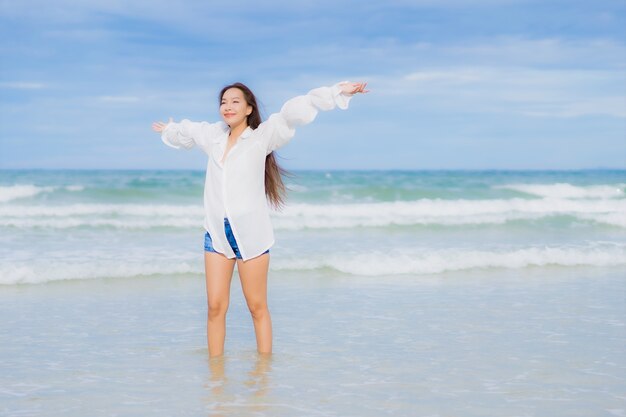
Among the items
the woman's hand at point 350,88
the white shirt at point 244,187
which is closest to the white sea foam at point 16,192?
the white shirt at point 244,187

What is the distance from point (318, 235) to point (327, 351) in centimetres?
1018

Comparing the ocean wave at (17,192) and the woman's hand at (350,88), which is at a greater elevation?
the woman's hand at (350,88)

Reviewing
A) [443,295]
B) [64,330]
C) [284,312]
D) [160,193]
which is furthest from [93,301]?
[160,193]

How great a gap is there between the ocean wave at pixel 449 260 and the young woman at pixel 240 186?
5409mm

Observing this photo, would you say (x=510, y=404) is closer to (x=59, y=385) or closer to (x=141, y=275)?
(x=59, y=385)

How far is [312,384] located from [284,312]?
2.71 metres

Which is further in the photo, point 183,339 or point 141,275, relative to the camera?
point 141,275

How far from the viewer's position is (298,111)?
507cm

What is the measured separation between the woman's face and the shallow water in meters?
1.79

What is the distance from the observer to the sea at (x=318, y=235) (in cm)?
1104

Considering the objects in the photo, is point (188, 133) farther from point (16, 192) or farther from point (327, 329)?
point (16, 192)

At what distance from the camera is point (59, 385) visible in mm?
5375

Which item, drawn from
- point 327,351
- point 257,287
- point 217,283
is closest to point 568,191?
point 327,351

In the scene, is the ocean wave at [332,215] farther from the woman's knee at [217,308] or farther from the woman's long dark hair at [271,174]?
the woman's long dark hair at [271,174]
